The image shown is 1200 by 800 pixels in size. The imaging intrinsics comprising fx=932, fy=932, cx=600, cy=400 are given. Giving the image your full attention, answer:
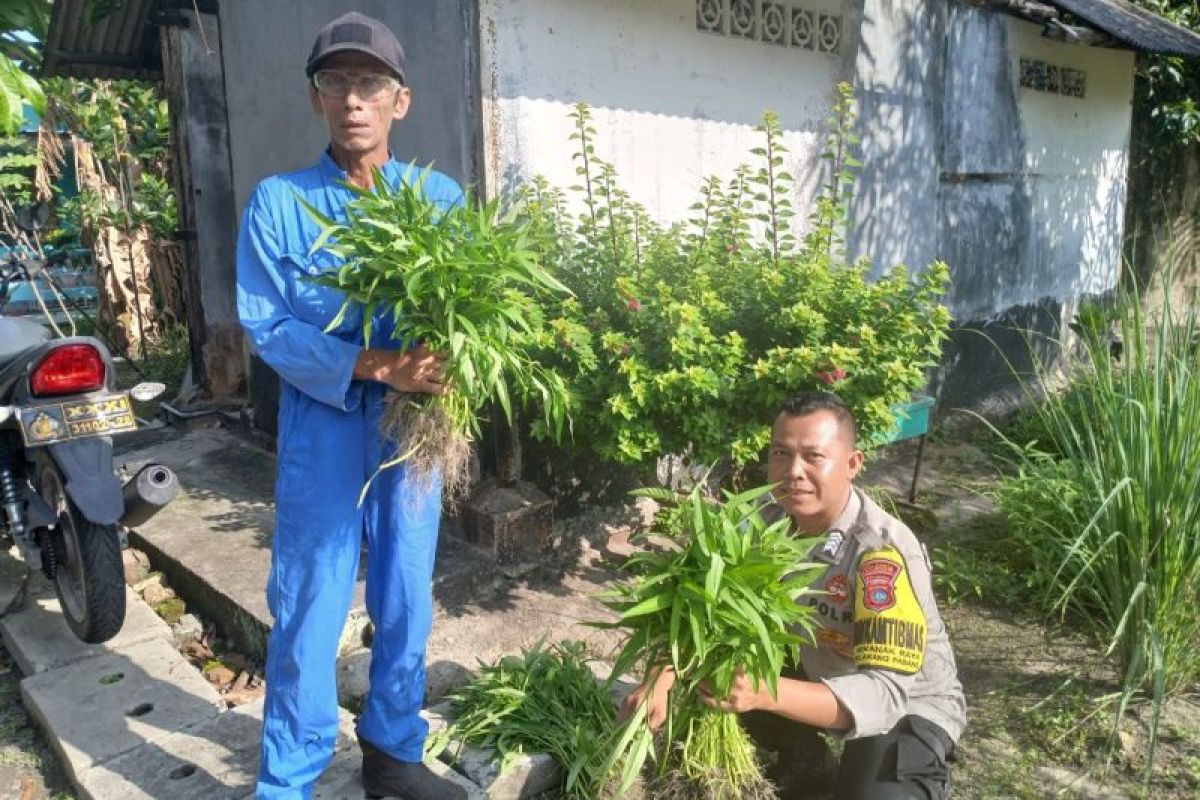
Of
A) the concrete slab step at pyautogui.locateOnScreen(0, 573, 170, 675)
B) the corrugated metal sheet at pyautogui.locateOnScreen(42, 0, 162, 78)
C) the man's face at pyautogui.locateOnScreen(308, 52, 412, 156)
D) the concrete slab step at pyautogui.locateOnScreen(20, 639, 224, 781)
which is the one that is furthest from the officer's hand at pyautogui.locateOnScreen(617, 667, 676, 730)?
the corrugated metal sheet at pyautogui.locateOnScreen(42, 0, 162, 78)

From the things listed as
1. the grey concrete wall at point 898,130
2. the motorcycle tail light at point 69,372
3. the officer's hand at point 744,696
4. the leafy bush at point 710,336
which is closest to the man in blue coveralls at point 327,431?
the officer's hand at point 744,696

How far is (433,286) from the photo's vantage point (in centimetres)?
227

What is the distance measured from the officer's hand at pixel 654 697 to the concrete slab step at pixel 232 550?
1684mm

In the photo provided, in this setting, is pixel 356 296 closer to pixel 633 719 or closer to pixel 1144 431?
pixel 633 719

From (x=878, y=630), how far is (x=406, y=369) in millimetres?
1371

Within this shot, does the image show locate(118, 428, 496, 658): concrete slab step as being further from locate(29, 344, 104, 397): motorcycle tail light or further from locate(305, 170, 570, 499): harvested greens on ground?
locate(305, 170, 570, 499): harvested greens on ground

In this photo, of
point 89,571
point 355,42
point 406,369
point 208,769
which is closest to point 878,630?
point 406,369

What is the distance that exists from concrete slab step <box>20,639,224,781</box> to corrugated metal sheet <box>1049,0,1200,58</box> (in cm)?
799

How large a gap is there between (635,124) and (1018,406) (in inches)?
226

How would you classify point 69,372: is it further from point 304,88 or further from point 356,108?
point 304,88

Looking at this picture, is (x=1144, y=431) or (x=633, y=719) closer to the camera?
(x=633, y=719)

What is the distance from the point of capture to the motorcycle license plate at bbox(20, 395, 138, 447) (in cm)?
360

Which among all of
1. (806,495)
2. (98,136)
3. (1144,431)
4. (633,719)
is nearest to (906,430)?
(1144,431)

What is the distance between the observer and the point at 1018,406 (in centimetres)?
896
